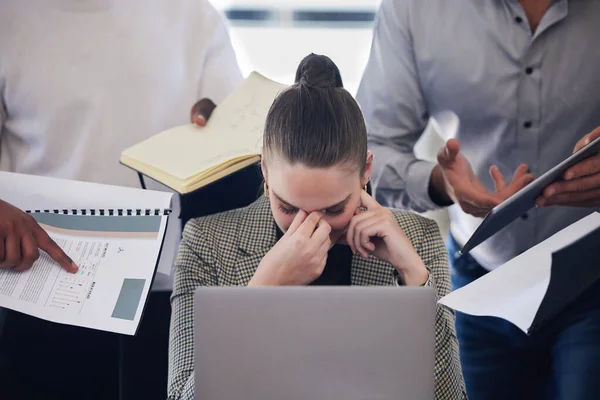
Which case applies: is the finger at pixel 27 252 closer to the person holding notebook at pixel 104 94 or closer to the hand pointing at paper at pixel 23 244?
the hand pointing at paper at pixel 23 244

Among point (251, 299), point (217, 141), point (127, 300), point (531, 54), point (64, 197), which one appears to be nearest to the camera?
point (251, 299)

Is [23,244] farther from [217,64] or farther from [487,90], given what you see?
[487,90]

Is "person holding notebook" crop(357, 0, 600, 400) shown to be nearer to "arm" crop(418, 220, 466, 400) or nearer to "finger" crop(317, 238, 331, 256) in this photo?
"arm" crop(418, 220, 466, 400)

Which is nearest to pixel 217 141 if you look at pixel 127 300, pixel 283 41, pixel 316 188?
pixel 316 188

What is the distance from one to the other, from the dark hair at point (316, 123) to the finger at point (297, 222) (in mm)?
95

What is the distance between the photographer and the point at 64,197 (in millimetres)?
1403

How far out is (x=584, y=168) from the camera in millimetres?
1305

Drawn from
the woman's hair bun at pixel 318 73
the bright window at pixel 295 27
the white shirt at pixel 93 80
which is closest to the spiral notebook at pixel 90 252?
the white shirt at pixel 93 80

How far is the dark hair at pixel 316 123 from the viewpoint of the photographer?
129cm

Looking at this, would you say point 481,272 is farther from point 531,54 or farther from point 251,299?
point 251,299

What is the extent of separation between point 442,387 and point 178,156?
0.73m

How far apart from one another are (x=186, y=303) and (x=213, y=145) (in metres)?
0.37

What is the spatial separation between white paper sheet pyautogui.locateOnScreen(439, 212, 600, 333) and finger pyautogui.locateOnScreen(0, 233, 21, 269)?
0.78 meters

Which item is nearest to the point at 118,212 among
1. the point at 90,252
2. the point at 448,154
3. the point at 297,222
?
the point at 90,252
